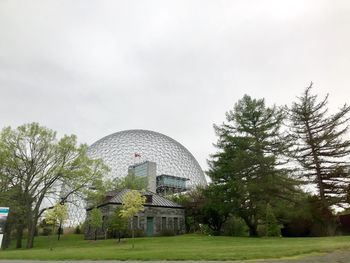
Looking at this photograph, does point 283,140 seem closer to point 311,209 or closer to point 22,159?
point 311,209

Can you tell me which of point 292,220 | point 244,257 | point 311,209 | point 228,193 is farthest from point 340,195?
point 244,257

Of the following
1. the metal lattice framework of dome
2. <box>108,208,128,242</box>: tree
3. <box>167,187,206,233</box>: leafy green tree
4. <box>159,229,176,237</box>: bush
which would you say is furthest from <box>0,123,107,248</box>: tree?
the metal lattice framework of dome

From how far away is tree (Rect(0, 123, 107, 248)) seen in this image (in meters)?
38.0

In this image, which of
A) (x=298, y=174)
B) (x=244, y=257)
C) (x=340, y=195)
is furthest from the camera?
(x=298, y=174)

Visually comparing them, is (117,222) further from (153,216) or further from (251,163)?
(251,163)

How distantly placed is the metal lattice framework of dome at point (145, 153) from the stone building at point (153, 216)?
1015 inches

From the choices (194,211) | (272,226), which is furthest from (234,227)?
(272,226)

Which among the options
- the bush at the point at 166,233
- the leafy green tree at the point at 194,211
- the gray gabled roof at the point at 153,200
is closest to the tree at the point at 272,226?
the bush at the point at 166,233

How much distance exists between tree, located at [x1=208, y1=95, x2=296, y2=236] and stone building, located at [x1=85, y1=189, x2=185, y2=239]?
30.3 ft

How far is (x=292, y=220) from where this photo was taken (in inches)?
1538

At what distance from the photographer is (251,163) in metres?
38.8

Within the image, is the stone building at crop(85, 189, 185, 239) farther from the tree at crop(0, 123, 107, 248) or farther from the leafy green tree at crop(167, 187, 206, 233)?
the tree at crop(0, 123, 107, 248)

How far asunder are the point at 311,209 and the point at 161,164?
44.3m

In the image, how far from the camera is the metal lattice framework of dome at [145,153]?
76062mm
